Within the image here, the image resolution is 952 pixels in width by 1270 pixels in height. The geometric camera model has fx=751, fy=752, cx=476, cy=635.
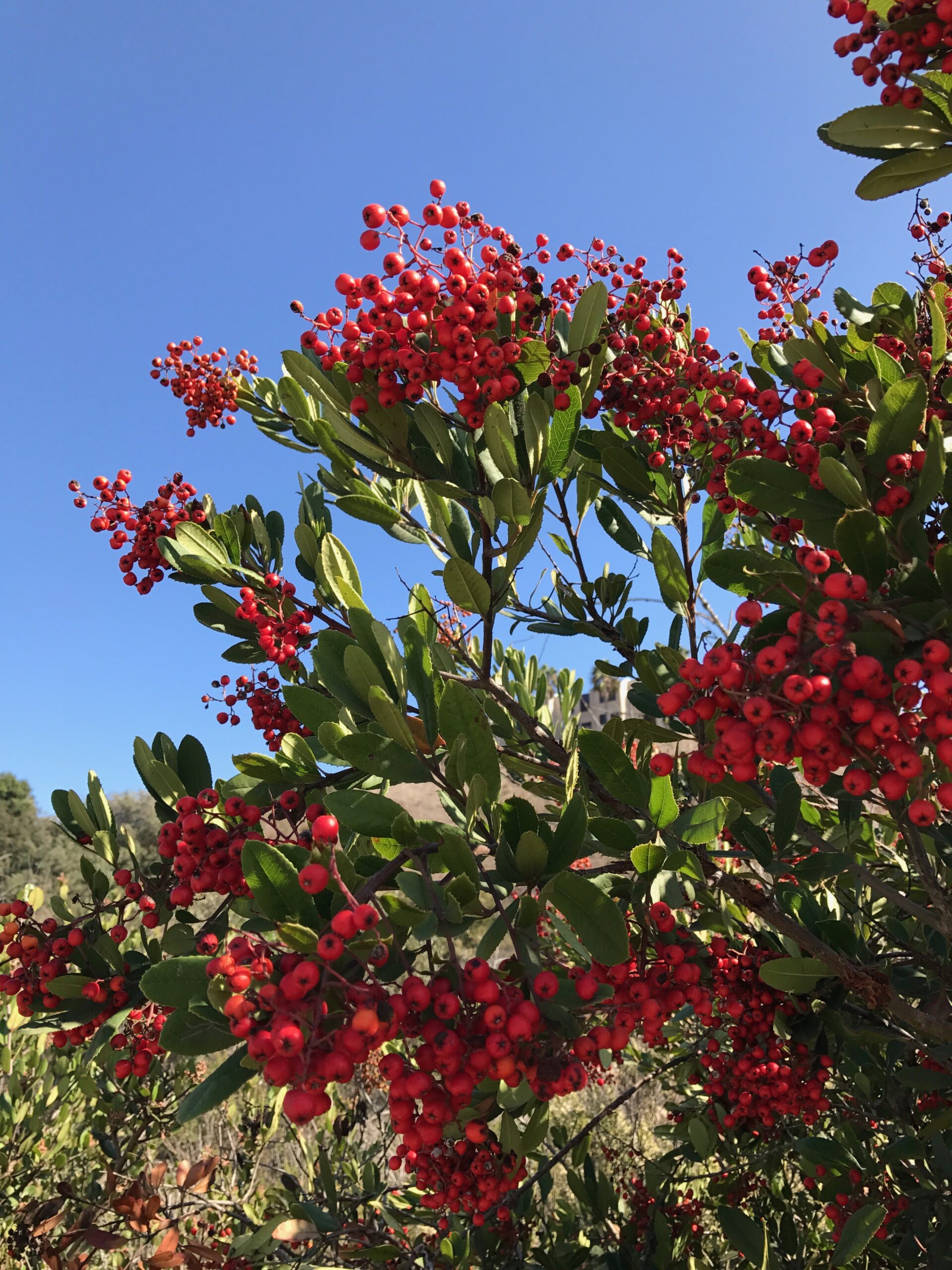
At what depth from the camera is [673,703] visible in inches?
65.9

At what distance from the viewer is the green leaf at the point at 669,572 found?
2895 mm

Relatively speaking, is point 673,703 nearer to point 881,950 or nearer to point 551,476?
point 551,476

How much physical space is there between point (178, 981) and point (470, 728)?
2.71 ft

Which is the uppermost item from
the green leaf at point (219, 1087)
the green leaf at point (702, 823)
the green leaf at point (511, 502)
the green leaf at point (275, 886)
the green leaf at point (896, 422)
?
the green leaf at point (511, 502)

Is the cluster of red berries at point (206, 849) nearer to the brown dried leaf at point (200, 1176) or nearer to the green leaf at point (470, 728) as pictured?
the green leaf at point (470, 728)

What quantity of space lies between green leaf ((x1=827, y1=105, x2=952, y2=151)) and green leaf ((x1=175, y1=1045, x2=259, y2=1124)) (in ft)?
7.98

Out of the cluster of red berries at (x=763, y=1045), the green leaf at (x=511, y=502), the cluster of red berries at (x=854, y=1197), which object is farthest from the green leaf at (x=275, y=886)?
the cluster of red berries at (x=854, y=1197)

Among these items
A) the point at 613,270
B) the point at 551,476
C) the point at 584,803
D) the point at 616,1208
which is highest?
the point at 613,270

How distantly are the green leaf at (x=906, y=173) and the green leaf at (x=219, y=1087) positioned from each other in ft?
7.87

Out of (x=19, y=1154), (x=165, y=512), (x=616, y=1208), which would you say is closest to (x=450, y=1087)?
(x=165, y=512)

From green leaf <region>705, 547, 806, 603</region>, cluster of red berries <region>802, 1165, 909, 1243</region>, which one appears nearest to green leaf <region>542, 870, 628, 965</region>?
green leaf <region>705, 547, 806, 603</region>

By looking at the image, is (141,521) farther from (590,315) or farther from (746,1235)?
(746,1235)

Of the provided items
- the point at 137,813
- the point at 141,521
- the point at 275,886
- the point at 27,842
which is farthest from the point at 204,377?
the point at 137,813

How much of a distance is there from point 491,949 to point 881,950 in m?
2.94
